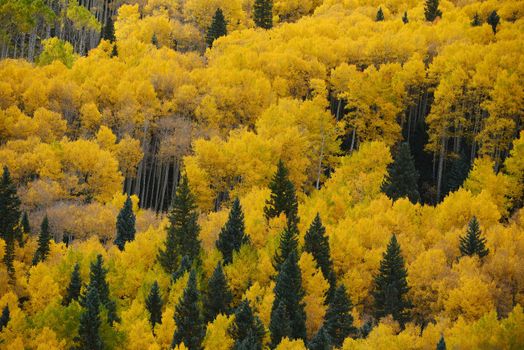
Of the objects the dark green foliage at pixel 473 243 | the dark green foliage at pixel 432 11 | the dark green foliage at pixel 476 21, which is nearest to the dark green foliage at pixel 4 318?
the dark green foliage at pixel 473 243

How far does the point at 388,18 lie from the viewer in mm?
135250

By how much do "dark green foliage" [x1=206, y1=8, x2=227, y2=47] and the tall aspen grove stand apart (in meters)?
11.6

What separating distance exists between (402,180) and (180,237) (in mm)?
24097

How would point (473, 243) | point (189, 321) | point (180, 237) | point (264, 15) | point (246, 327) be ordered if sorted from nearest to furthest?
point (246, 327), point (189, 321), point (473, 243), point (180, 237), point (264, 15)

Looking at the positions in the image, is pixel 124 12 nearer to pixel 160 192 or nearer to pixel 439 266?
pixel 160 192

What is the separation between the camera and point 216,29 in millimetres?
127500

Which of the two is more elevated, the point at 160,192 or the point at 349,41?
the point at 349,41

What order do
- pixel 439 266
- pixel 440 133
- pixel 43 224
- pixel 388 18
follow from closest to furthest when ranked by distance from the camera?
pixel 439 266 < pixel 43 224 < pixel 440 133 < pixel 388 18

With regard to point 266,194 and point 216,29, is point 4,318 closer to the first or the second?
point 266,194

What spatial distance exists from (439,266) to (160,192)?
124 feet

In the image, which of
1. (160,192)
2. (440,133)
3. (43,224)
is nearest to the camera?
(43,224)

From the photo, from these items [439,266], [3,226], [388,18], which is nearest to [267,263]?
[439,266]

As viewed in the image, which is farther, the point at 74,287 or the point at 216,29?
the point at 216,29

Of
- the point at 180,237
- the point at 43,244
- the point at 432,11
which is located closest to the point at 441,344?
the point at 180,237
